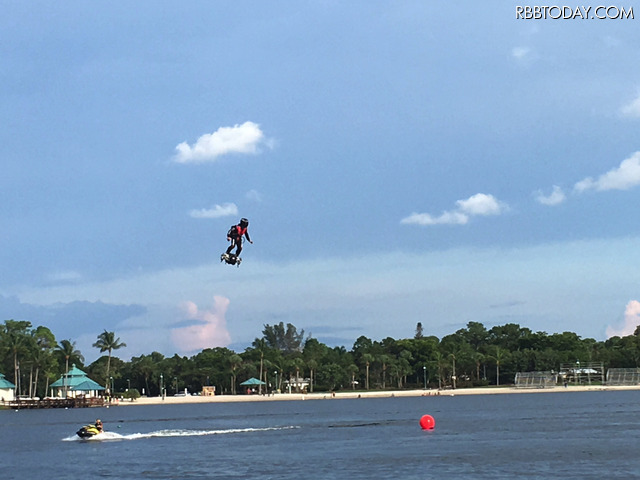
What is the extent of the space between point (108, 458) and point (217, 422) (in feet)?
168

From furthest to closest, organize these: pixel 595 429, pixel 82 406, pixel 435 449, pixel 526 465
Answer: pixel 82 406 → pixel 595 429 → pixel 435 449 → pixel 526 465

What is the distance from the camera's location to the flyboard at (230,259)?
38.1 meters

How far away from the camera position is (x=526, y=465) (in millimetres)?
65188

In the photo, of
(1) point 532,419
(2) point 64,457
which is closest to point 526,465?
(2) point 64,457

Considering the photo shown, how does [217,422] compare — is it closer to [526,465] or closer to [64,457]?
[64,457]

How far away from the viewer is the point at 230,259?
3834 cm

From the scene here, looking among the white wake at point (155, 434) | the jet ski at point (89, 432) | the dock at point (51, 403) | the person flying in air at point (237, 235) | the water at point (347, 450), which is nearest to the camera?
the person flying in air at point (237, 235)

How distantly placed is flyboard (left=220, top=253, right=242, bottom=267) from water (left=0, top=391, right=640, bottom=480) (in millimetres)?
27317

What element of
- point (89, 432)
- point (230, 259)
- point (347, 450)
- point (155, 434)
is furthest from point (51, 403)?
point (230, 259)

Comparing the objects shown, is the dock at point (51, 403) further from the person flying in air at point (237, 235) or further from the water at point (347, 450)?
the person flying in air at point (237, 235)

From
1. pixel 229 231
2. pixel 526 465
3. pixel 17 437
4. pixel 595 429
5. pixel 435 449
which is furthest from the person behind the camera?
pixel 17 437

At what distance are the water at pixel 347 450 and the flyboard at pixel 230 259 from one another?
89.6 ft

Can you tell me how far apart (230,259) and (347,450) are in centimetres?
4466

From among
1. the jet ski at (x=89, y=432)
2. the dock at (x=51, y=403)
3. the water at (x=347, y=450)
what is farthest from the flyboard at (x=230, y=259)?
the dock at (x=51, y=403)
